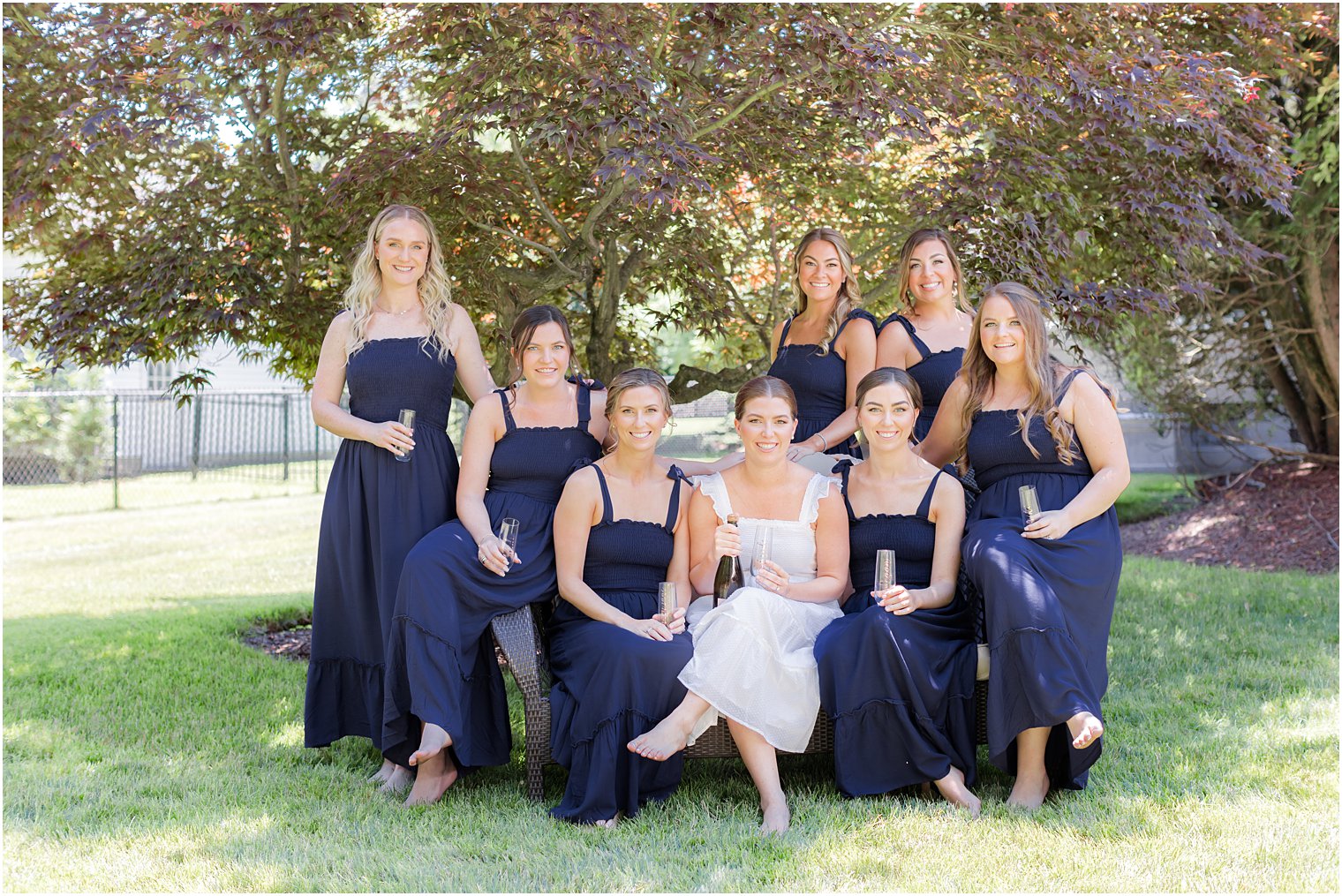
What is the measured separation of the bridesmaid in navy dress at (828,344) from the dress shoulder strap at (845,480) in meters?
0.24

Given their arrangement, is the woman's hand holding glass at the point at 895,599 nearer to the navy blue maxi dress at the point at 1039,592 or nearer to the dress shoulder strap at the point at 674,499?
the navy blue maxi dress at the point at 1039,592

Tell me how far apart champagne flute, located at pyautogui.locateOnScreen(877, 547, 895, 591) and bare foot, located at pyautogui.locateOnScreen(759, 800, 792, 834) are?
802mm

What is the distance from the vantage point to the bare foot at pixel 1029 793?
12.5 ft

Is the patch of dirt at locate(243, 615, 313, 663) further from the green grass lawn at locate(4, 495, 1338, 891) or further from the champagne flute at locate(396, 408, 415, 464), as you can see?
the champagne flute at locate(396, 408, 415, 464)

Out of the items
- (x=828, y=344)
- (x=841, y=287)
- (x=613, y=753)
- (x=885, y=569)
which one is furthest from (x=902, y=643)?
(x=841, y=287)

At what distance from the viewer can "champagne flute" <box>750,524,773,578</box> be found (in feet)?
13.4

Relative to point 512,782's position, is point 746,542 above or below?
above

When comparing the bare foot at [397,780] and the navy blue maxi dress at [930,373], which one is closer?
the bare foot at [397,780]

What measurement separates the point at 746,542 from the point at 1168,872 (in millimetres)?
1775

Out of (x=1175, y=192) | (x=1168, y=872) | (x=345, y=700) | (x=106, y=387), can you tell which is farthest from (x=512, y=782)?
(x=106, y=387)

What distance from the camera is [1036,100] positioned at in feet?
17.0

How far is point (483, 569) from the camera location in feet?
13.6

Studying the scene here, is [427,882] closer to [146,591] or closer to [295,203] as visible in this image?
[295,203]

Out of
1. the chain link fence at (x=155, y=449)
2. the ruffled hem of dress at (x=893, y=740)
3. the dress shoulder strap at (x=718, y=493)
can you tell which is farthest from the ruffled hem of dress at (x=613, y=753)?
the chain link fence at (x=155, y=449)
